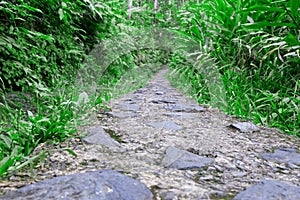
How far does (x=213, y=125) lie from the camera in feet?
7.00

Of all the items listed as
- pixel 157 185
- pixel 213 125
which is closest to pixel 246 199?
pixel 157 185

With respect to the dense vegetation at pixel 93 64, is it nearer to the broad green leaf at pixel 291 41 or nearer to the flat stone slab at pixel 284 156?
the broad green leaf at pixel 291 41

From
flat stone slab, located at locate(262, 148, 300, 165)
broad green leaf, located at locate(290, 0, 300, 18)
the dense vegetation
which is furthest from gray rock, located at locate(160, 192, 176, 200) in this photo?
broad green leaf, located at locate(290, 0, 300, 18)

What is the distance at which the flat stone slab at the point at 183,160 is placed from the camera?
4.07 feet

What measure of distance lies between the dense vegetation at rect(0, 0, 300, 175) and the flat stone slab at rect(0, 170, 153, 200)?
0.15m

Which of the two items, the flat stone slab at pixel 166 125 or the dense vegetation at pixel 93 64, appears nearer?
the dense vegetation at pixel 93 64

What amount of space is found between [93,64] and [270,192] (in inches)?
108

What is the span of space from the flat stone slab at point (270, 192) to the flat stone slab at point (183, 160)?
303mm

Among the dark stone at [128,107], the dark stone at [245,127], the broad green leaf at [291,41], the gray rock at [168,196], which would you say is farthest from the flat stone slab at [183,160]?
the dark stone at [128,107]

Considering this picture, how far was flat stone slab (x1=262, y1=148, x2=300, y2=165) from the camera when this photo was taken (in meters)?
1.40

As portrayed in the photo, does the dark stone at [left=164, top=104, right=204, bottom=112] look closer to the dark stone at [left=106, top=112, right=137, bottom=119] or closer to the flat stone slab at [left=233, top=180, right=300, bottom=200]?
the dark stone at [left=106, top=112, right=137, bottom=119]

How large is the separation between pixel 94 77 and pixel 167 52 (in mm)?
3785

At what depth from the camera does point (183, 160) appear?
4.26ft

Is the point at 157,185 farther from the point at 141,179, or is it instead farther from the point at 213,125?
the point at 213,125
